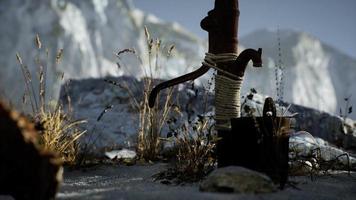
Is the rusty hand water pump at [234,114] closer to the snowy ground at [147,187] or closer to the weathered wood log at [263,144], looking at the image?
the weathered wood log at [263,144]

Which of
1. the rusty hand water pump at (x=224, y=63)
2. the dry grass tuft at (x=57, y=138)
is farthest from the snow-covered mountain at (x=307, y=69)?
the rusty hand water pump at (x=224, y=63)

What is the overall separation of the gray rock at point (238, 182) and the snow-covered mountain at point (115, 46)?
10.9m

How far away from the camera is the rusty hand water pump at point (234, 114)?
176cm

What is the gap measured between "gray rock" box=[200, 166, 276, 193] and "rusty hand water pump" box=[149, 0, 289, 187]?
142 millimetres

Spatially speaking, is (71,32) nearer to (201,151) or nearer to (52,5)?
(52,5)

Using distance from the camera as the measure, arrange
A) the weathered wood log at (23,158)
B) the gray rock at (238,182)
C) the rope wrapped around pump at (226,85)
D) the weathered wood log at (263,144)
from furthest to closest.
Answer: the rope wrapped around pump at (226,85), the weathered wood log at (263,144), the gray rock at (238,182), the weathered wood log at (23,158)

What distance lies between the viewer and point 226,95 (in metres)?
2.04

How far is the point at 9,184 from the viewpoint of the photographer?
49.1 inches

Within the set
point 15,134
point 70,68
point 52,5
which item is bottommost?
point 15,134

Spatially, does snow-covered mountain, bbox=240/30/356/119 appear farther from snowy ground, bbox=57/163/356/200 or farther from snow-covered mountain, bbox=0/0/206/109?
snowy ground, bbox=57/163/356/200

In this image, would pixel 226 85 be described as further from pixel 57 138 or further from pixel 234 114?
pixel 57 138

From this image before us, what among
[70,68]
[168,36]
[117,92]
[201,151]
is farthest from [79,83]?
[168,36]

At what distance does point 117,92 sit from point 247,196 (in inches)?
A: 172

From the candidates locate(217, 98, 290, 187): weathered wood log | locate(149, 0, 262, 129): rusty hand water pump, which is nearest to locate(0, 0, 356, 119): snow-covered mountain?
locate(149, 0, 262, 129): rusty hand water pump
